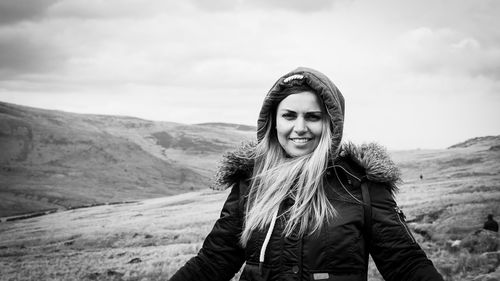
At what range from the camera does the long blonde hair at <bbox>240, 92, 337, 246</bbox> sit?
3238 millimetres

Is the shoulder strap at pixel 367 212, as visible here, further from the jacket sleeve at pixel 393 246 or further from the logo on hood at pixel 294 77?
the logo on hood at pixel 294 77

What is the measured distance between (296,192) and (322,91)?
94 cm

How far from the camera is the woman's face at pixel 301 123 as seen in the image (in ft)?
11.4

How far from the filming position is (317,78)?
11.3 feet

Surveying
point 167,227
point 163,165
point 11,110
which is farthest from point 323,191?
point 11,110

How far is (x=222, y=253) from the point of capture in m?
3.57

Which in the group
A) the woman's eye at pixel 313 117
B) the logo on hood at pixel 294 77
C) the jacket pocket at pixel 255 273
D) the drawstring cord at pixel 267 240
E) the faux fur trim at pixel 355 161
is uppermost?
the logo on hood at pixel 294 77

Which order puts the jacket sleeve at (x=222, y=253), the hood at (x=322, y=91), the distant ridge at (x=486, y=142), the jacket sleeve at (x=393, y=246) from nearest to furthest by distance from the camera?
the jacket sleeve at (x=393, y=246), the hood at (x=322, y=91), the jacket sleeve at (x=222, y=253), the distant ridge at (x=486, y=142)

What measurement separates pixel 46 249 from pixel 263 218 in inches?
1307

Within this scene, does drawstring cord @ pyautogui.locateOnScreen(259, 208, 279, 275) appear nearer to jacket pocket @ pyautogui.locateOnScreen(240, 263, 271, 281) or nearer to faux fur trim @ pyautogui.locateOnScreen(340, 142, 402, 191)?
jacket pocket @ pyautogui.locateOnScreen(240, 263, 271, 281)

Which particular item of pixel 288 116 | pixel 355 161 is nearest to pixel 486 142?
pixel 355 161

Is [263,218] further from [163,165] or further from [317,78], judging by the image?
[163,165]

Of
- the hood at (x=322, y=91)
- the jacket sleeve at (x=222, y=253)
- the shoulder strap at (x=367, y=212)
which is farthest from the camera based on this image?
the jacket sleeve at (x=222, y=253)

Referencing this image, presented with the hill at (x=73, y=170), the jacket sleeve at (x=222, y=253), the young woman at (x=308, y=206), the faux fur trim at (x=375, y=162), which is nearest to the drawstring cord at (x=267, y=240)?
the young woman at (x=308, y=206)
